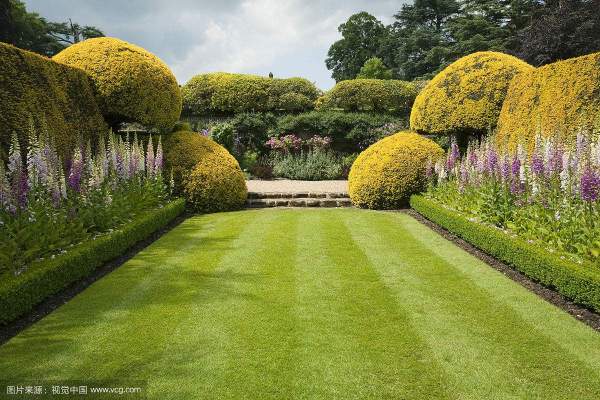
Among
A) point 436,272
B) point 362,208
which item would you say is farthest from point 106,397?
point 362,208

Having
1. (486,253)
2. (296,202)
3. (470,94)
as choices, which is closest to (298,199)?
(296,202)

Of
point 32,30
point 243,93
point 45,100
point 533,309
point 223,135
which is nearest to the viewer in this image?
point 533,309

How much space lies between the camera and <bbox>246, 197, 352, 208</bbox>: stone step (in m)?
15.7

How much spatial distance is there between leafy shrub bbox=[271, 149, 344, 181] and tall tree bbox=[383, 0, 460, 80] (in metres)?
19.7

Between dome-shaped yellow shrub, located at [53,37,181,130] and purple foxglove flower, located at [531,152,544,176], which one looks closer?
purple foxglove flower, located at [531,152,544,176]

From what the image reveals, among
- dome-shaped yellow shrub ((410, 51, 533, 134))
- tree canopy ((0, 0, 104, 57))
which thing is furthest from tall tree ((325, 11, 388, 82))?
dome-shaped yellow shrub ((410, 51, 533, 134))

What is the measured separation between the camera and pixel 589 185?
6602 millimetres

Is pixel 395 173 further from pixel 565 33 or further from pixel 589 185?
pixel 565 33

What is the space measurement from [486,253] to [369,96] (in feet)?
61.7

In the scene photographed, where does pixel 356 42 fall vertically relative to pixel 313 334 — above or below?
above

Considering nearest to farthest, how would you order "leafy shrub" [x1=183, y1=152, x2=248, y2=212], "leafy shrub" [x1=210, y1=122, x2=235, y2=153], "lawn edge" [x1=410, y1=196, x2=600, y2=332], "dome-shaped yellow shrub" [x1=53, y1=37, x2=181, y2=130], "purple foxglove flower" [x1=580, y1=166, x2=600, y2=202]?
"lawn edge" [x1=410, y1=196, x2=600, y2=332] → "purple foxglove flower" [x1=580, y1=166, x2=600, y2=202] → "dome-shaped yellow shrub" [x1=53, y1=37, x2=181, y2=130] → "leafy shrub" [x1=183, y1=152, x2=248, y2=212] → "leafy shrub" [x1=210, y1=122, x2=235, y2=153]

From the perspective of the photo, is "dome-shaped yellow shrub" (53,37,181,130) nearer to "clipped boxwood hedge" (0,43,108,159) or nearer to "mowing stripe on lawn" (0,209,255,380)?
"clipped boxwood hedge" (0,43,108,159)

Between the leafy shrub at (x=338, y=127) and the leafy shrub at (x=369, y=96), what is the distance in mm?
1657

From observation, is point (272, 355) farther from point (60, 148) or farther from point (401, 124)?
point (401, 124)
